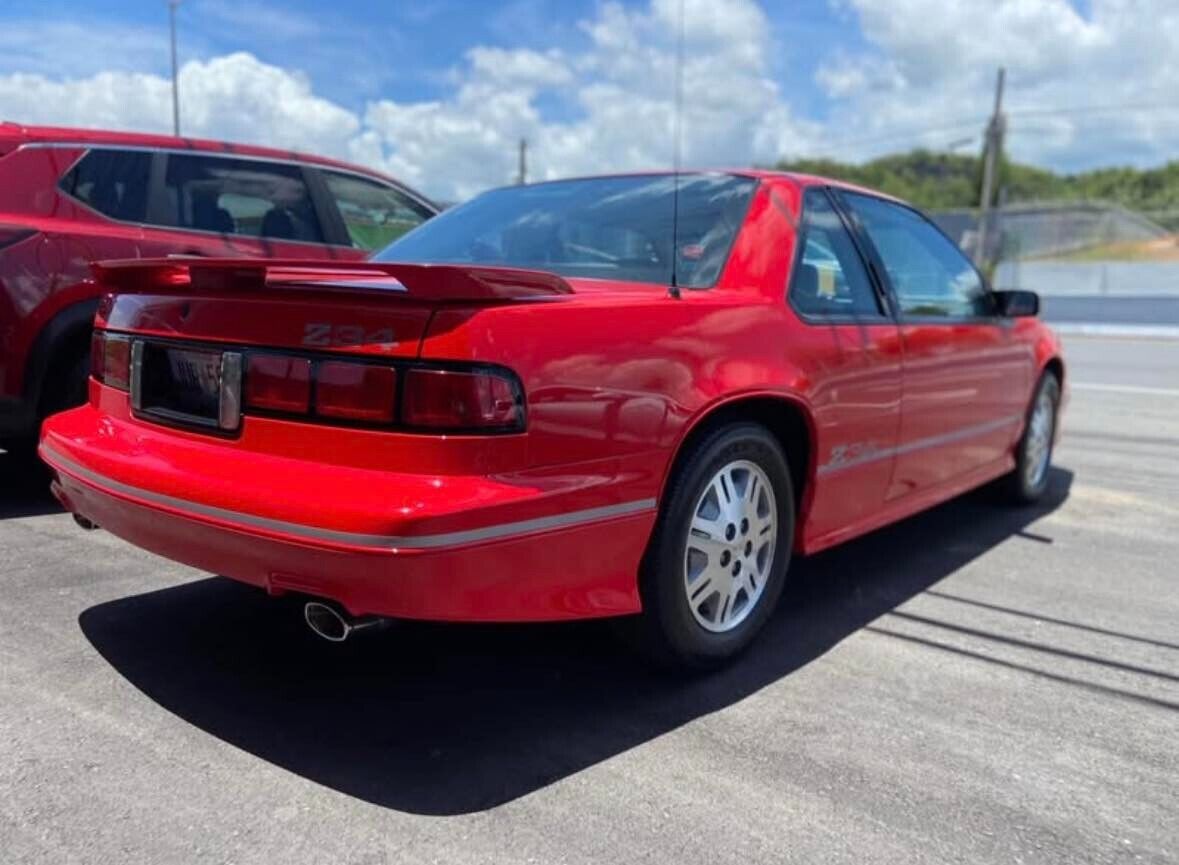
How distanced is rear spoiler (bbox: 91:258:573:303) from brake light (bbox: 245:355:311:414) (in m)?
0.19

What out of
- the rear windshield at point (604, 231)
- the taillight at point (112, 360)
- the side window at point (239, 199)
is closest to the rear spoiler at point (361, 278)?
the taillight at point (112, 360)

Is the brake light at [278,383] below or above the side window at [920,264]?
below

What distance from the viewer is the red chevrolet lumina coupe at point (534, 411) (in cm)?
242

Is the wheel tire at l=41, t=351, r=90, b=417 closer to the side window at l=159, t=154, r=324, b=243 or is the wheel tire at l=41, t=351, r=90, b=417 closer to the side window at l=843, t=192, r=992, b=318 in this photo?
the side window at l=159, t=154, r=324, b=243

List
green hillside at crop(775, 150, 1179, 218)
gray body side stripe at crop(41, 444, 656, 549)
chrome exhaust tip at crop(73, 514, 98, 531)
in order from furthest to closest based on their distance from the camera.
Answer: green hillside at crop(775, 150, 1179, 218), chrome exhaust tip at crop(73, 514, 98, 531), gray body side stripe at crop(41, 444, 656, 549)

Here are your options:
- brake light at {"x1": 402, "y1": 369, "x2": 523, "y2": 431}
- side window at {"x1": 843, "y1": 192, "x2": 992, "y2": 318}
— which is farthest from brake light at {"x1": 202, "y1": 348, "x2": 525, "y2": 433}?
side window at {"x1": 843, "y1": 192, "x2": 992, "y2": 318}

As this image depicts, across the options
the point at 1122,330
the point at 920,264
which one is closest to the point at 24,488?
the point at 920,264

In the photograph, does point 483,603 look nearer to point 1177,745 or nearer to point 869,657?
point 869,657

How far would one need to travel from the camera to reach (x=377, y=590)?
2.37 meters

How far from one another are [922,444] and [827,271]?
88cm

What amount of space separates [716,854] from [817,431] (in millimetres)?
1570

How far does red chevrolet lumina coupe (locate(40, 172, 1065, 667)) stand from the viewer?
242cm

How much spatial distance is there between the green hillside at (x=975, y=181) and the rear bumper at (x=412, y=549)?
5381 cm

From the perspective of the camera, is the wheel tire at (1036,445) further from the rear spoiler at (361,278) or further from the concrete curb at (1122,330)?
the concrete curb at (1122,330)
